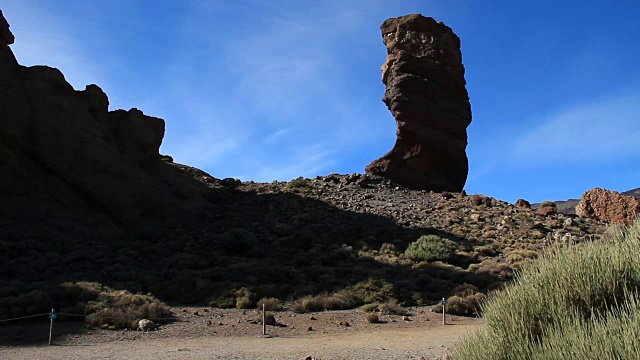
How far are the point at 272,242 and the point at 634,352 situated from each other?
1035 inches

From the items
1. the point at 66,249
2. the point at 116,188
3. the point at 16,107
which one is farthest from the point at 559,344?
the point at 16,107

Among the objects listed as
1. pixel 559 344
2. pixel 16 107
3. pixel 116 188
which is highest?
pixel 16 107

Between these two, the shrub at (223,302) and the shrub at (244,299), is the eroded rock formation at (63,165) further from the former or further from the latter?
the shrub at (244,299)

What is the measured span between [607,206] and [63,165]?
34188mm

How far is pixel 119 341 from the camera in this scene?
13.1 meters

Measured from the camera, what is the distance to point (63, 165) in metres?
29.2

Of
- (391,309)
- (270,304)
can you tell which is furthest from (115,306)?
(391,309)

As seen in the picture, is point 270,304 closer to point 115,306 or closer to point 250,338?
point 250,338

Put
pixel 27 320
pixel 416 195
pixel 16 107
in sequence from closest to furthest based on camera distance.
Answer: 1. pixel 27 320
2. pixel 16 107
3. pixel 416 195

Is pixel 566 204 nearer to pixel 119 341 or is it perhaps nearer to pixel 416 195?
pixel 416 195

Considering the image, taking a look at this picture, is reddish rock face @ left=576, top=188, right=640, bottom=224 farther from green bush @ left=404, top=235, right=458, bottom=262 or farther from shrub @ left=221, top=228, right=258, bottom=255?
shrub @ left=221, top=228, right=258, bottom=255

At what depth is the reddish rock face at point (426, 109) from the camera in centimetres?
4281

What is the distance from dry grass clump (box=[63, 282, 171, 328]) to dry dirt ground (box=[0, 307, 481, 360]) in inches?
20.5

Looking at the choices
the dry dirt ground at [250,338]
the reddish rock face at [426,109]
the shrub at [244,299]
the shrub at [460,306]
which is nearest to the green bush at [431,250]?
the shrub at [460,306]
